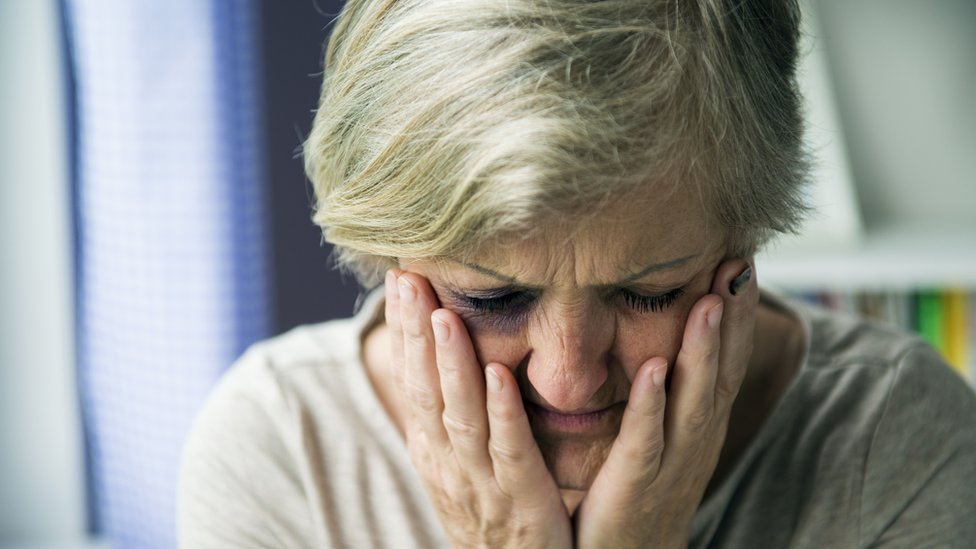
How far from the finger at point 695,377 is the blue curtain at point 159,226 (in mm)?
1367

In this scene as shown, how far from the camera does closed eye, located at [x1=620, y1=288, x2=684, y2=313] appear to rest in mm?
1010

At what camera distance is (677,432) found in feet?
3.72

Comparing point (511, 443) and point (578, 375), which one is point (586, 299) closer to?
point (578, 375)

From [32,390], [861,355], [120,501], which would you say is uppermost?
[861,355]

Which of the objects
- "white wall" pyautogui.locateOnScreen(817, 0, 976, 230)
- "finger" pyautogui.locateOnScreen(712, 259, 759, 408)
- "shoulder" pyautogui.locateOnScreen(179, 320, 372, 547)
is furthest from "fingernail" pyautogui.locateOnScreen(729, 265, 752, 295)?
"white wall" pyautogui.locateOnScreen(817, 0, 976, 230)

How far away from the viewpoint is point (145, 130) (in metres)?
2.05

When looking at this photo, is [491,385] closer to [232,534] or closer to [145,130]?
[232,534]

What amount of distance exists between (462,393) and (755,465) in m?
0.44

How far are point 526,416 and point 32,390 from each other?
75.3 inches

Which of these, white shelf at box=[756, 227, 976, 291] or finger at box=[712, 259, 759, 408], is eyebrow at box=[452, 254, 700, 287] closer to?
finger at box=[712, 259, 759, 408]

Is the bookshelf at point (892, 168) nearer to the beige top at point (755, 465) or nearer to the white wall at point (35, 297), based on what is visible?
the beige top at point (755, 465)

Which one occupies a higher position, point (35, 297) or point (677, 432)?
point (677, 432)

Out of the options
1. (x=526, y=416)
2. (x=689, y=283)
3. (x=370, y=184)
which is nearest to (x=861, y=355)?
(x=689, y=283)

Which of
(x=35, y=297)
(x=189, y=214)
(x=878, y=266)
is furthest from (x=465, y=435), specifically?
(x=35, y=297)
